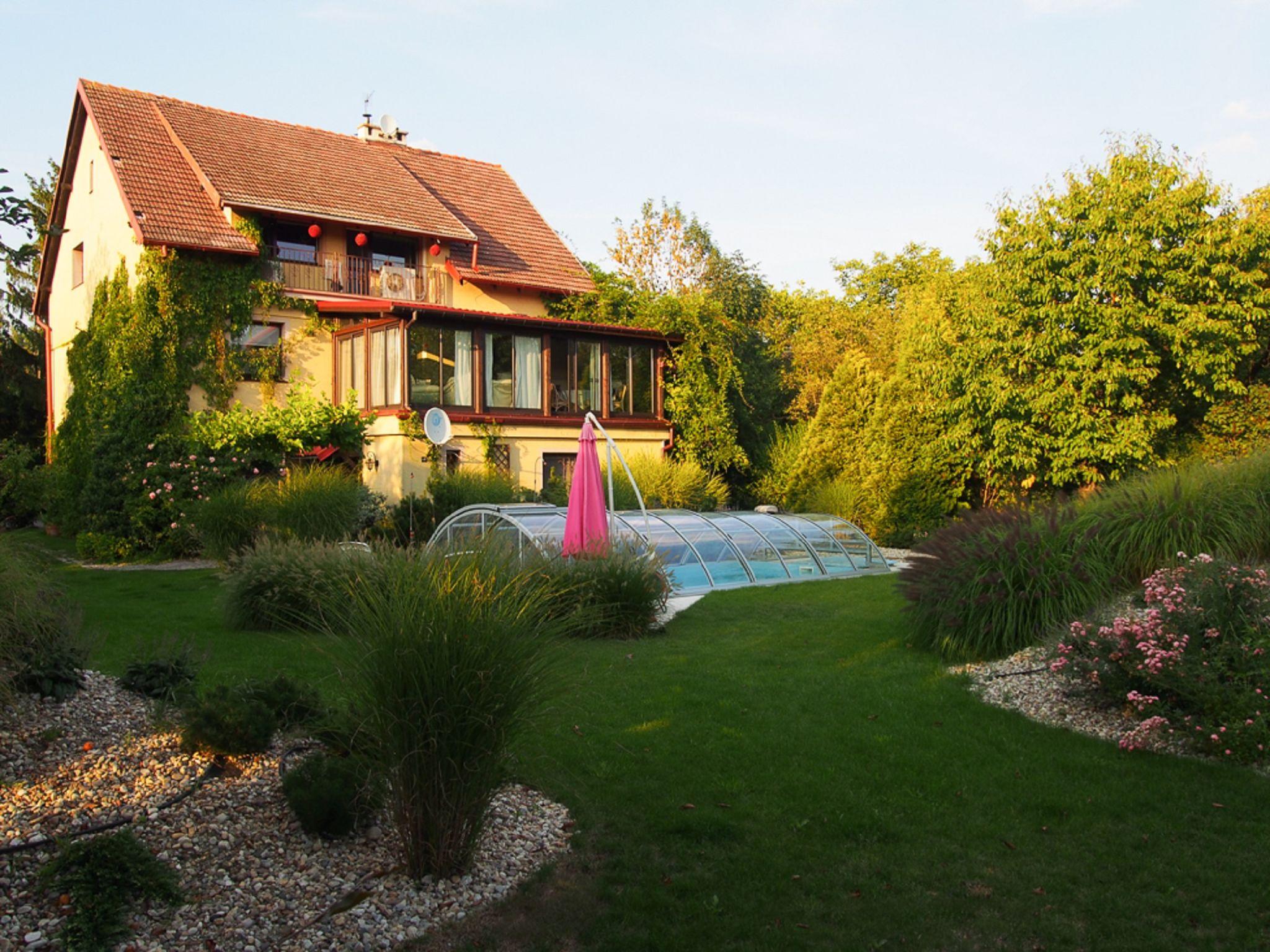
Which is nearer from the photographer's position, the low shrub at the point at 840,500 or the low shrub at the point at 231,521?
the low shrub at the point at 231,521

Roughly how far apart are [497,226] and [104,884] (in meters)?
27.3

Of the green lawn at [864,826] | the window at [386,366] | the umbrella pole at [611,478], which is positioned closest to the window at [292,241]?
the window at [386,366]

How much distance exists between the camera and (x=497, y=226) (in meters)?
29.7

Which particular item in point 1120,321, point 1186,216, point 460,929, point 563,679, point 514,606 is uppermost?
point 1186,216

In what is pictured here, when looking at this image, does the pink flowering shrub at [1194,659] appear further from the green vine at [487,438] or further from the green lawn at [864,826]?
the green vine at [487,438]

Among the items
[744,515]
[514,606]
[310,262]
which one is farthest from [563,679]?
[310,262]

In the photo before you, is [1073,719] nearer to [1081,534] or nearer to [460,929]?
[1081,534]

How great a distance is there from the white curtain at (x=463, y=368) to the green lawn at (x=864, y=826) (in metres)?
15.7

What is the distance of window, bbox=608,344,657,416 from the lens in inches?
1033

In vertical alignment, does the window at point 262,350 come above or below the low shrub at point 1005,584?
above

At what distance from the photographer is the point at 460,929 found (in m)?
4.11

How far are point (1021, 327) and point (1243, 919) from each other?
1770cm

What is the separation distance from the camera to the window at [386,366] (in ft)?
74.5

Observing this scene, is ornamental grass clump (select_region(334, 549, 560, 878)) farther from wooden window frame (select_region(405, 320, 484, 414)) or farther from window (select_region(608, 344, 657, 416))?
window (select_region(608, 344, 657, 416))
